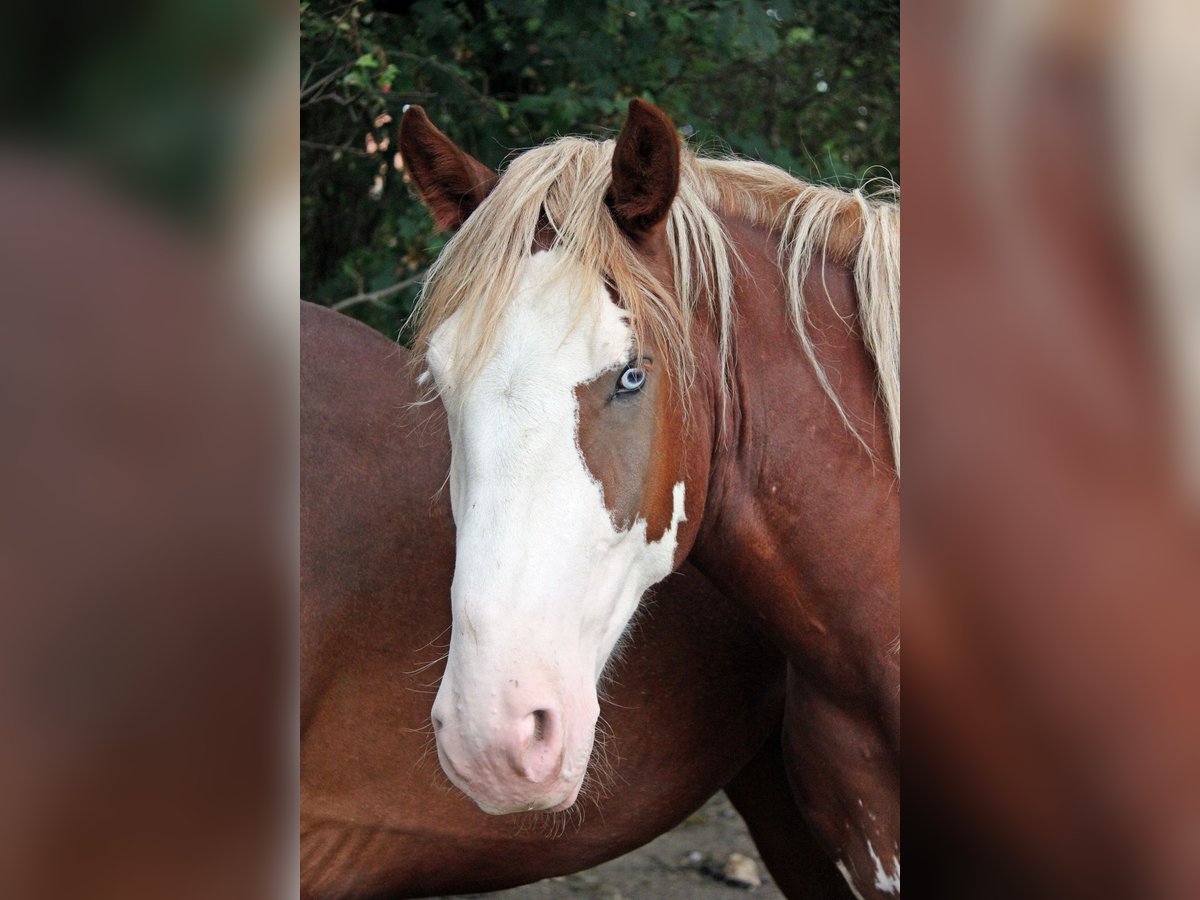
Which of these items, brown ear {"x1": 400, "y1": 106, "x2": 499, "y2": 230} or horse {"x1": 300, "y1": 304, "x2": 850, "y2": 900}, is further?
horse {"x1": 300, "y1": 304, "x2": 850, "y2": 900}

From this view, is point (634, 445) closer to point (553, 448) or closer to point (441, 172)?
point (553, 448)

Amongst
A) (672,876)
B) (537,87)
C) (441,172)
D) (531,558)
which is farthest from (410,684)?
(537,87)

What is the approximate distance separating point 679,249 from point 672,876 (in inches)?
81.2

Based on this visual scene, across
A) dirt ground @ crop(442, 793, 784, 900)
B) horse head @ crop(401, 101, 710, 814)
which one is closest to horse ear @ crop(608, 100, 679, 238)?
horse head @ crop(401, 101, 710, 814)

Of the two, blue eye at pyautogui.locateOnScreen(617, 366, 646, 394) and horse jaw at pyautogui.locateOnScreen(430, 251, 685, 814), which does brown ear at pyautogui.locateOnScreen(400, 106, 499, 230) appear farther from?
blue eye at pyautogui.locateOnScreen(617, 366, 646, 394)

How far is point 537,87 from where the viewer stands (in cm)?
258

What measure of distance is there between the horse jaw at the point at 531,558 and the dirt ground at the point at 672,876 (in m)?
1.72

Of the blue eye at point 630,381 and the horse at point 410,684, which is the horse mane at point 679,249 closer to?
the blue eye at point 630,381

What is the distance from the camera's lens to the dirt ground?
263cm

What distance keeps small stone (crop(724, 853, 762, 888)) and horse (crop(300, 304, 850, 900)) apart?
105 centimetres

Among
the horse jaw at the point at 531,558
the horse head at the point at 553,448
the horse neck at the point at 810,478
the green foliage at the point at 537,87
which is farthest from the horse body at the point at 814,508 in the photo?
the green foliage at the point at 537,87

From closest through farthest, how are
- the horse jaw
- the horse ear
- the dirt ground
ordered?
the horse jaw → the horse ear → the dirt ground
